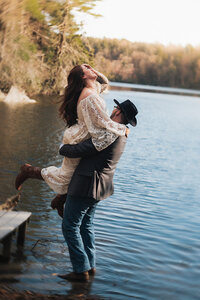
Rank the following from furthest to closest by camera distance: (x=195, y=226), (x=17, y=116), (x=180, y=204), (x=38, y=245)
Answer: (x=17, y=116) < (x=180, y=204) < (x=195, y=226) < (x=38, y=245)

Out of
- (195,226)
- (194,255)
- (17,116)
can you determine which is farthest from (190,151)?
(194,255)

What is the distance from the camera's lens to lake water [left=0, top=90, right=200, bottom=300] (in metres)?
3.94

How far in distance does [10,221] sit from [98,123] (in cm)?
123

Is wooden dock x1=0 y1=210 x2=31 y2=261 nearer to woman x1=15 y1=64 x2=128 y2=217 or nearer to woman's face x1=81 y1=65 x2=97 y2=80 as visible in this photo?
woman x1=15 y1=64 x2=128 y2=217

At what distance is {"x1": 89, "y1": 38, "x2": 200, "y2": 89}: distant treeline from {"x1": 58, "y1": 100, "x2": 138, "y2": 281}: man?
99756 mm

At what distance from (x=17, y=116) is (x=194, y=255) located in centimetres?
1318

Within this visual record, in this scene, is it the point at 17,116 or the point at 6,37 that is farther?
the point at 17,116

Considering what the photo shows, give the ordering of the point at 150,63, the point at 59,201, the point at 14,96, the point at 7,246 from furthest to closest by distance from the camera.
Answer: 1. the point at 150,63
2. the point at 14,96
3. the point at 7,246
4. the point at 59,201

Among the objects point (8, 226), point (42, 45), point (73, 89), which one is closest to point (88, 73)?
point (73, 89)

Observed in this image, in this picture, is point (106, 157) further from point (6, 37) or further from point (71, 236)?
point (6, 37)

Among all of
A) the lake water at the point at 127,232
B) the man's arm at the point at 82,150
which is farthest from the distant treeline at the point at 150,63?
the man's arm at the point at 82,150

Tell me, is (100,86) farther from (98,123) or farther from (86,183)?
(86,183)

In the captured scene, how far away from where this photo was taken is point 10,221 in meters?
4.00

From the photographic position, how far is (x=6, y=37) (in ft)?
13.4
